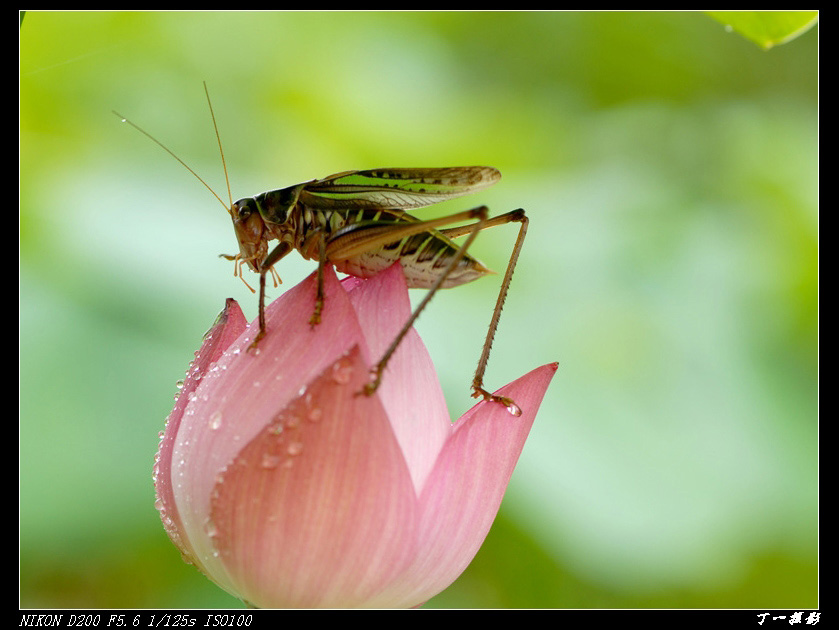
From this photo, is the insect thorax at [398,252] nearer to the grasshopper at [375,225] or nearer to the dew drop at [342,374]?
the grasshopper at [375,225]

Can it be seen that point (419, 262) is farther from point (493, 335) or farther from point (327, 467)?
point (327, 467)

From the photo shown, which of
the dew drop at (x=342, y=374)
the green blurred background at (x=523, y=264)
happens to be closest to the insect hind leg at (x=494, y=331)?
the dew drop at (x=342, y=374)

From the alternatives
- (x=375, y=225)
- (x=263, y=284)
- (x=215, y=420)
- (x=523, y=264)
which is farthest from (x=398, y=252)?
(x=523, y=264)

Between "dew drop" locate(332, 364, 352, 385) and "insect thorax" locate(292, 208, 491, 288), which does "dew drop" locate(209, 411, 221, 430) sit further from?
"insect thorax" locate(292, 208, 491, 288)

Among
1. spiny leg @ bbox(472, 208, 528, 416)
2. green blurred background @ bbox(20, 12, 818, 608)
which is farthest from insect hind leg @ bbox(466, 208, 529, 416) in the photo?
green blurred background @ bbox(20, 12, 818, 608)

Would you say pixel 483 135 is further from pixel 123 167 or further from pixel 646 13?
pixel 123 167
